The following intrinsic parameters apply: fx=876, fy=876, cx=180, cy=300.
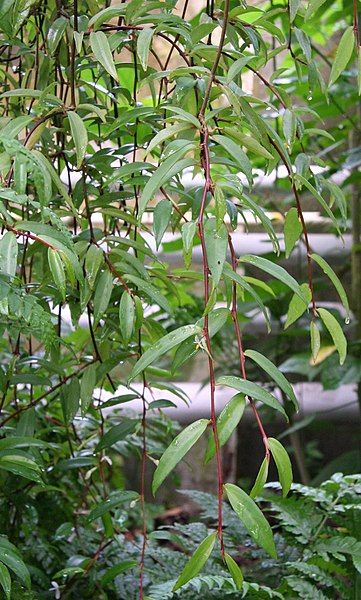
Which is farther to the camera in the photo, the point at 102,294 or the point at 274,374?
the point at 102,294

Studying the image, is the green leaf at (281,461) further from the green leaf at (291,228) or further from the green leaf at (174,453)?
the green leaf at (291,228)

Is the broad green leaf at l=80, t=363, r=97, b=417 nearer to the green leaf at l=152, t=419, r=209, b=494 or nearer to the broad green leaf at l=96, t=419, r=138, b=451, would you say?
the broad green leaf at l=96, t=419, r=138, b=451

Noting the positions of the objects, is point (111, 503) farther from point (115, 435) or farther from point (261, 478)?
point (261, 478)

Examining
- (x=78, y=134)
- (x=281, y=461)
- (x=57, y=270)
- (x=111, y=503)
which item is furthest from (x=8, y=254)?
(x=111, y=503)

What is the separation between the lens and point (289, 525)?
3.86 ft

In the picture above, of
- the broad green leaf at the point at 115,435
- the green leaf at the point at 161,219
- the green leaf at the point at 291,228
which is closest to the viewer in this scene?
the green leaf at the point at 161,219

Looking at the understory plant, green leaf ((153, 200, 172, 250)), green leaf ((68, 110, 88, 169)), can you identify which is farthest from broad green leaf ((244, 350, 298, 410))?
green leaf ((68, 110, 88, 169))

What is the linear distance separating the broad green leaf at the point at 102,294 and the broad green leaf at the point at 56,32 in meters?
0.21

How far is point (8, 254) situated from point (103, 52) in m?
0.20

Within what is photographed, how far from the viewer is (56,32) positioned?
796 mm

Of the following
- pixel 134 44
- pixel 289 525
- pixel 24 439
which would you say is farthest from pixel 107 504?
pixel 134 44

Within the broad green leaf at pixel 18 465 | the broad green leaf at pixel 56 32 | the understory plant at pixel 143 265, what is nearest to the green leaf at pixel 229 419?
the understory plant at pixel 143 265

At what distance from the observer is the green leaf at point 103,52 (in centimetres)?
72

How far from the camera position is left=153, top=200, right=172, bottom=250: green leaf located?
0.70 meters
